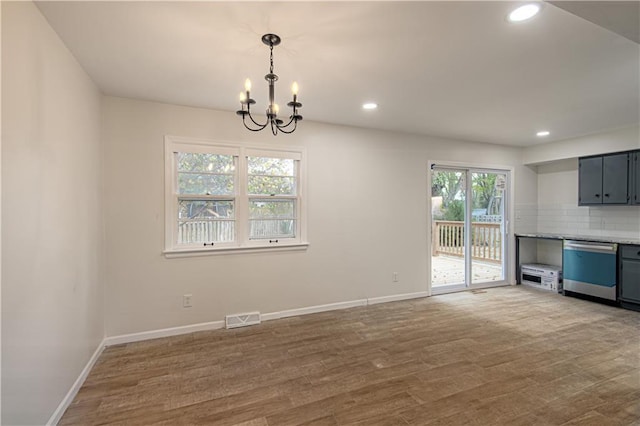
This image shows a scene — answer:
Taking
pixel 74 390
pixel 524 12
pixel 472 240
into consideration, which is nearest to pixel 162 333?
pixel 74 390

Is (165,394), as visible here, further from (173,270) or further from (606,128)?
(606,128)

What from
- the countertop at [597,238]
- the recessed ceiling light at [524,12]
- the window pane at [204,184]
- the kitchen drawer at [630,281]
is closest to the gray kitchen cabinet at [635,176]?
the countertop at [597,238]

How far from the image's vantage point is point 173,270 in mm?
3369

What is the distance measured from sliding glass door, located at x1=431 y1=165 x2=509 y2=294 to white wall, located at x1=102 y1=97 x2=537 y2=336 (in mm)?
325

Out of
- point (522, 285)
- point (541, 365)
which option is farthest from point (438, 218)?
point (541, 365)

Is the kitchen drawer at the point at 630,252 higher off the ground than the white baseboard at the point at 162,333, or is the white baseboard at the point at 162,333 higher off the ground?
the kitchen drawer at the point at 630,252

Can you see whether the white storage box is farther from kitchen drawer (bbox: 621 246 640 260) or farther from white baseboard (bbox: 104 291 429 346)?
white baseboard (bbox: 104 291 429 346)

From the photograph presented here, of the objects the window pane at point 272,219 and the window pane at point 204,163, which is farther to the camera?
the window pane at point 272,219

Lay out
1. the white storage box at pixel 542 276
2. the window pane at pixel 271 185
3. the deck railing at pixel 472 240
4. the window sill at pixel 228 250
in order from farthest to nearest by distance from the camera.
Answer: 1. the deck railing at pixel 472 240
2. the white storage box at pixel 542 276
3. the window pane at pixel 271 185
4. the window sill at pixel 228 250

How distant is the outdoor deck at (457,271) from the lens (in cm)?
536

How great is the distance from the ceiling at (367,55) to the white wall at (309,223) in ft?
1.35

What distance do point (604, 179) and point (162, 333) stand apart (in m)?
6.56

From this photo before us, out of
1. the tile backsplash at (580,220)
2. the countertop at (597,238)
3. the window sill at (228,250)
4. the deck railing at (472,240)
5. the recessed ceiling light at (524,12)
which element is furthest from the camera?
the deck railing at (472,240)

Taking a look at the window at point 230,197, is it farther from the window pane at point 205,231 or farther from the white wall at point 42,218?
the white wall at point 42,218
